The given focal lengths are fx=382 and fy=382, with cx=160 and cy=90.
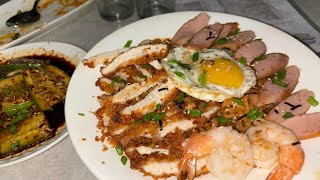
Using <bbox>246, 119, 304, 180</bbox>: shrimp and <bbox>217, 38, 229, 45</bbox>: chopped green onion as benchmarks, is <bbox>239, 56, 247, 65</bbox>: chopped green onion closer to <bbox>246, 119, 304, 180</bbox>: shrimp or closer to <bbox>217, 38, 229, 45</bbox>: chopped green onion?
<bbox>217, 38, 229, 45</bbox>: chopped green onion

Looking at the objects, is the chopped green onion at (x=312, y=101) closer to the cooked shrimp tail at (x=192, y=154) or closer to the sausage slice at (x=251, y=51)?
the sausage slice at (x=251, y=51)

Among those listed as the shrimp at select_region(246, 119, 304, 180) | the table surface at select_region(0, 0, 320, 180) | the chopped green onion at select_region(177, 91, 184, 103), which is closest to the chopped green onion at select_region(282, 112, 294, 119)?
the shrimp at select_region(246, 119, 304, 180)

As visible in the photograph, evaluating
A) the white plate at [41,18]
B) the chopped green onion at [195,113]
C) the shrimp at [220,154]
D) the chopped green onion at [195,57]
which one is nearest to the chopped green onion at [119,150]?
the shrimp at [220,154]

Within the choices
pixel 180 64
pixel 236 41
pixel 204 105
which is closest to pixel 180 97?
pixel 204 105

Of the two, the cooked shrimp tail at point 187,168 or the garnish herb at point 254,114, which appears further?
the garnish herb at point 254,114

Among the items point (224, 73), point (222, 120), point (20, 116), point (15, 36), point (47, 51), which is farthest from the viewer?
point (15, 36)

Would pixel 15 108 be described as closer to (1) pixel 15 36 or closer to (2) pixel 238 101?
(1) pixel 15 36
